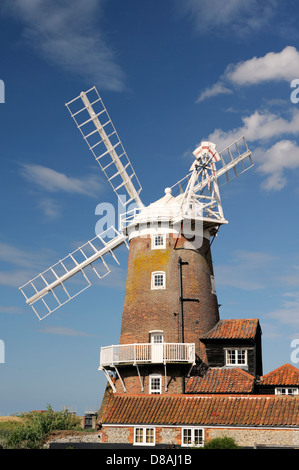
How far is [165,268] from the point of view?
37031 mm

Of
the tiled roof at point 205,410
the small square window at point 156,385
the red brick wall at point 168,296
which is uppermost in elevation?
the red brick wall at point 168,296

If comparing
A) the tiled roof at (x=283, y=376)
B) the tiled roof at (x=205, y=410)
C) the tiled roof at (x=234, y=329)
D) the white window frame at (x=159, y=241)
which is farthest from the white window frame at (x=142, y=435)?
the white window frame at (x=159, y=241)

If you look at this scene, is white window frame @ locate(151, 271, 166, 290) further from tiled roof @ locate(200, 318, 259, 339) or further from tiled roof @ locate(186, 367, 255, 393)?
tiled roof @ locate(186, 367, 255, 393)

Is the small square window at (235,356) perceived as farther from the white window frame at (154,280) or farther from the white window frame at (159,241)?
the white window frame at (159,241)

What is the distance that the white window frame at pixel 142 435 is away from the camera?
3228cm

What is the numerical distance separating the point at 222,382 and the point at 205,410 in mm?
2627

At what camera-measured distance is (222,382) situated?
3434 cm

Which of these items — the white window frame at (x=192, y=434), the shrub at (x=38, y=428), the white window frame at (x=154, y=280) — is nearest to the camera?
the white window frame at (x=192, y=434)

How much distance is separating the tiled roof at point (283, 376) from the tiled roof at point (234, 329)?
2564 millimetres

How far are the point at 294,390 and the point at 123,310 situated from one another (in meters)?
11.2

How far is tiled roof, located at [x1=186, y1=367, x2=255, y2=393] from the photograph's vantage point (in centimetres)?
3366
